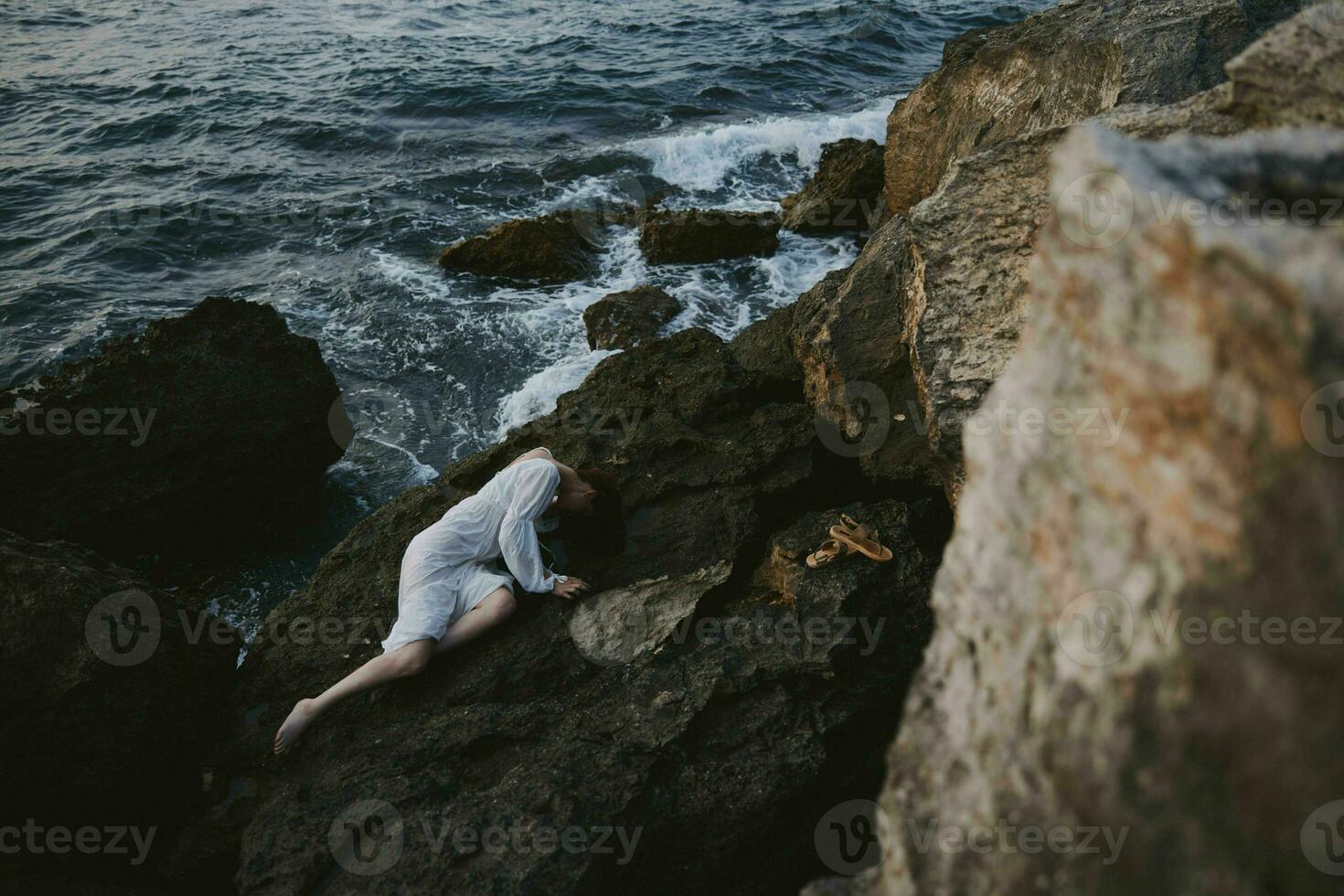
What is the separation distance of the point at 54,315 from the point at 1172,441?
41.0 ft

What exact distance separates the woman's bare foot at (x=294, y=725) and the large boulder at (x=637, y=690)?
7 cm

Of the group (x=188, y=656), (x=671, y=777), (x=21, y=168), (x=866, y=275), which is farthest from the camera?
(x=21, y=168)

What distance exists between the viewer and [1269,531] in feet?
4.24

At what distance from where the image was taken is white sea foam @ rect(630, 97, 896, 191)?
1449 centimetres

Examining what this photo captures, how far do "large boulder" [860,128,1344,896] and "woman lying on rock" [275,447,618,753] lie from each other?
331cm

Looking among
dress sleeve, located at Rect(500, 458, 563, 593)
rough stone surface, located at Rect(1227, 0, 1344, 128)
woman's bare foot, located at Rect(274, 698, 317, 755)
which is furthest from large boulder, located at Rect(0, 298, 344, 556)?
rough stone surface, located at Rect(1227, 0, 1344, 128)

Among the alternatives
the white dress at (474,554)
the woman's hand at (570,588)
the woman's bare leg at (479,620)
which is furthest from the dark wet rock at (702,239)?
the woman's bare leg at (479,620)

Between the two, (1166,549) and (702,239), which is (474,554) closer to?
(1166,549)

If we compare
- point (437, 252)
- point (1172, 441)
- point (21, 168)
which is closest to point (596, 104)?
point (437, 252)

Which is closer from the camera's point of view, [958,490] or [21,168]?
[958,490]

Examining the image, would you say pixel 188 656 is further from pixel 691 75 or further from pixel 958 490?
pixel 691 75

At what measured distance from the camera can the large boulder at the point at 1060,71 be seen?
234 inches

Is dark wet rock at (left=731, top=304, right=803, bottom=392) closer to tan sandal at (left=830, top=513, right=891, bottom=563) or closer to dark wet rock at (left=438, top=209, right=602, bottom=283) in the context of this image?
tan sandal at (left=830, top=513, right=891, bottom=563)

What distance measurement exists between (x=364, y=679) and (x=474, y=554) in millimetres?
953
